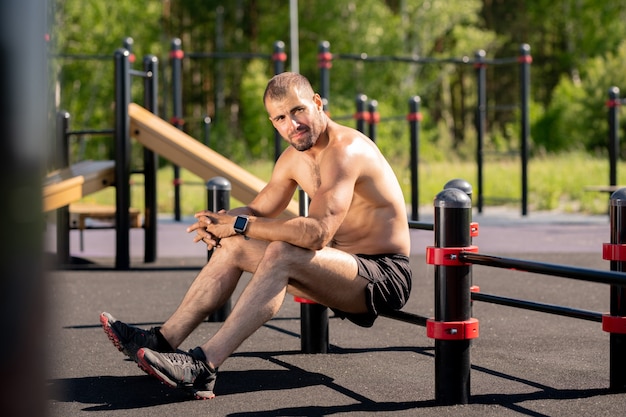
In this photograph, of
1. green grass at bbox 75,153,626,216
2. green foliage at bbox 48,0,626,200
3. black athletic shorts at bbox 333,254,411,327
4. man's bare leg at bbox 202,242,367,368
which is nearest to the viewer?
man's bare leg at bbox 202,242,367,368

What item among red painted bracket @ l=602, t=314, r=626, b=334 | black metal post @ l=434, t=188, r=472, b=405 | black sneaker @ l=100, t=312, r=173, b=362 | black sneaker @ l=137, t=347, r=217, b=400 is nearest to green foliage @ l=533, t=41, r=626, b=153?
red painted bracket @ l=602, t=314, r=626, b=334

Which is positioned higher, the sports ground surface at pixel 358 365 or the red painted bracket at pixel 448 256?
the red painted bracket at pixel 448 256

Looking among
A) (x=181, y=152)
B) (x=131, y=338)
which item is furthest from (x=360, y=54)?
(x=131, y=338)

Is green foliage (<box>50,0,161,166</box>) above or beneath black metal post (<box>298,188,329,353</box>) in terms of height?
above

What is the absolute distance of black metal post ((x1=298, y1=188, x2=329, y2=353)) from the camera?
480 centimetres

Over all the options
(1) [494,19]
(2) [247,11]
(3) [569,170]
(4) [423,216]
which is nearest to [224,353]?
(4) [423,216]

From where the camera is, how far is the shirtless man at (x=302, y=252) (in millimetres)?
3641

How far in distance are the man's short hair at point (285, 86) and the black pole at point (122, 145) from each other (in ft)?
15.7

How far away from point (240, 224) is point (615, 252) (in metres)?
1.41

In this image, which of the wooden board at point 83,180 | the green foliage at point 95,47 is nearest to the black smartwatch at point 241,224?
the wooden board at point 83,180

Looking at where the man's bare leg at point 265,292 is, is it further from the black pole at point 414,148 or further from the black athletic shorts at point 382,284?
the black pole at point 414,148

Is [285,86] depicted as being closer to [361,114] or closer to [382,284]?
[382,284]

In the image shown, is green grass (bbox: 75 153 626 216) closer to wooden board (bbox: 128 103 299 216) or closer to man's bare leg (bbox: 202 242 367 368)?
wooden board (bbox: 128 103 299 216)

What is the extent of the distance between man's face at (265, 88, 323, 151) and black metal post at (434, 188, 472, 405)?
2.21ft
